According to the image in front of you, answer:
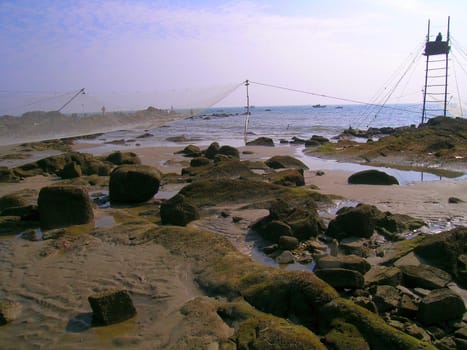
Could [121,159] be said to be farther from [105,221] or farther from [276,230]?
[276,230]

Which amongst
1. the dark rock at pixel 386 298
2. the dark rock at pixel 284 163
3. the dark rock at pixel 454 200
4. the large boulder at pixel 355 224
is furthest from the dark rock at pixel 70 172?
the dark rock at pixel 386 298

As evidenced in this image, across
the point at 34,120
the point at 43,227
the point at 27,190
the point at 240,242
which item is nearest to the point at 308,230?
the point at 240,242

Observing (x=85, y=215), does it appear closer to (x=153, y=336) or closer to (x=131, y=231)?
(x=131, y=231)

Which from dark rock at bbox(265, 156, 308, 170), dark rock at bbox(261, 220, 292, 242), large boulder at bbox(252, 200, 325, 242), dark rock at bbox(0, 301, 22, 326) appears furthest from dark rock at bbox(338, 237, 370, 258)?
dark rock at bbox(265, 156, 308, 170)

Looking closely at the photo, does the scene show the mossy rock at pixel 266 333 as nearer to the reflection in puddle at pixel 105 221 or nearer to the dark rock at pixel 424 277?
the dark rock at pixel 424 277

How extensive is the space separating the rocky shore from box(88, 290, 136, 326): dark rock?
0.01 m

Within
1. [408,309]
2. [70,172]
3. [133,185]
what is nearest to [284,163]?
[133,185]

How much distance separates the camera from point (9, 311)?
20.5 feet

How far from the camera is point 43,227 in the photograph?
10969 millimetres

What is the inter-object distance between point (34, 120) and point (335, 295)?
12.9 m

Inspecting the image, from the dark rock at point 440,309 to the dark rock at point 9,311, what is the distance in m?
6.07

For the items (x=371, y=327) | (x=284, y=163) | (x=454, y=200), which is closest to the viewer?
(x=371, y=327)

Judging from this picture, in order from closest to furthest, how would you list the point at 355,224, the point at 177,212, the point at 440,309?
the point at 440,309, the point at 355,224, the point at 177,212

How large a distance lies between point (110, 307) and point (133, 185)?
8.89 m
